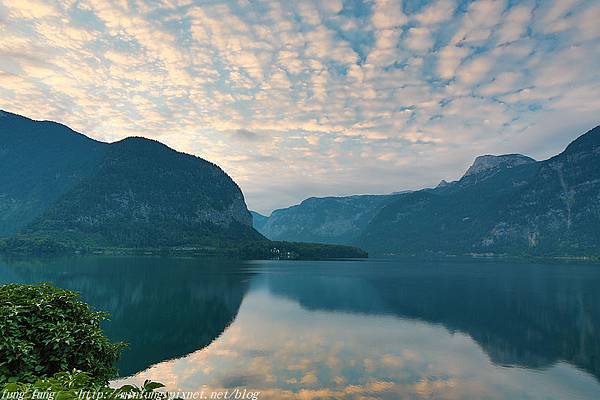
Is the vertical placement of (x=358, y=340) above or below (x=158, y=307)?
below

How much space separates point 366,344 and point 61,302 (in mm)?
56282

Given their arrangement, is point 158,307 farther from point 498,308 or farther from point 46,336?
point 498,308

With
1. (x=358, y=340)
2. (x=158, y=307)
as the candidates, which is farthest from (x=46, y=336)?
(x=158, y=307)

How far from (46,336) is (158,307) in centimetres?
8641

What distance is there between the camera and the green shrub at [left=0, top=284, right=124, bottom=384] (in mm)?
15852

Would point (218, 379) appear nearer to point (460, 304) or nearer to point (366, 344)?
point (366, 344)

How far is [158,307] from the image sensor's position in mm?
98250

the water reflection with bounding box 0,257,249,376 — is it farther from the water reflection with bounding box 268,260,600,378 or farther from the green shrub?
the green shrub

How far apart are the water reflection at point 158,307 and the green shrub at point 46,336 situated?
34.6m

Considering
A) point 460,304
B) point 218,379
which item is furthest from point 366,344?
point 460,304

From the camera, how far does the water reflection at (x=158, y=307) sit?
210 feet

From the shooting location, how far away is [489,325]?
85.4 meters

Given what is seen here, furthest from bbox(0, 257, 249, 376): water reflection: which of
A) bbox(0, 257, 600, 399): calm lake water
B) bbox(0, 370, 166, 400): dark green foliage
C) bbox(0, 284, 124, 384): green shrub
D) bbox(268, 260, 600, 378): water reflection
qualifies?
bbox(0, 370, 166, 400): dark green foliage

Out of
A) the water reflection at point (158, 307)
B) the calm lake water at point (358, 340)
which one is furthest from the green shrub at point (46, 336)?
the water reflection at point (158, 307)
